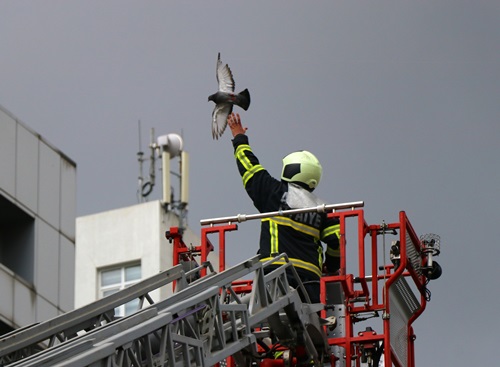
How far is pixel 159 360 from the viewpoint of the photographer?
58.9 feet

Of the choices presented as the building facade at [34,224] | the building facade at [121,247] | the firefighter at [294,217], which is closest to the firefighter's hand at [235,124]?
the firefighter at [294,217]

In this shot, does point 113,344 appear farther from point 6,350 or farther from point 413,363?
point 413,363

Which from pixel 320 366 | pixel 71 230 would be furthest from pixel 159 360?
pixel 71 230

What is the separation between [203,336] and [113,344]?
2260 millimetres

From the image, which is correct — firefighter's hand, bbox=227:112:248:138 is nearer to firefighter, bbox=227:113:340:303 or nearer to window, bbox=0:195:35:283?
firefighter, bbox=227:113:340:303

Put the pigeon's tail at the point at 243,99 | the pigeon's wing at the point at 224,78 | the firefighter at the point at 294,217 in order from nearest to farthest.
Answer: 1. the firefighter at the point at 294,217
2. the pigeon's tail at the point at 243,99
3. the pigeon's wing at the point at 224,78

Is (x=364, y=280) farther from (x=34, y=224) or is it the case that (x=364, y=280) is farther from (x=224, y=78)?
(x=34, y=224)

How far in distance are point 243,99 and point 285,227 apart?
2.23m

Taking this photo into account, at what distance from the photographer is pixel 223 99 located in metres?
23.5

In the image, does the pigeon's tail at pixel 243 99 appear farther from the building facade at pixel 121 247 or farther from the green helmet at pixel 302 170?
the building facade at pixel 121 247

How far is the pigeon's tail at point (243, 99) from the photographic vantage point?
23516mm

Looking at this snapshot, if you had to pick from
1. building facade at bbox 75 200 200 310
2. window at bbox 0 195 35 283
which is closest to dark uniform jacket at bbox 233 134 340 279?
window at bbox 0 195 35 283

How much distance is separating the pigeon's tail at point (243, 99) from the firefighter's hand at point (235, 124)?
0.26m

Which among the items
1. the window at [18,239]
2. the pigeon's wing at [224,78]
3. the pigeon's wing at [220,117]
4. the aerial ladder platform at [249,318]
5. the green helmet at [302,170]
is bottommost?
the aerial ladder platform at [249,318]
